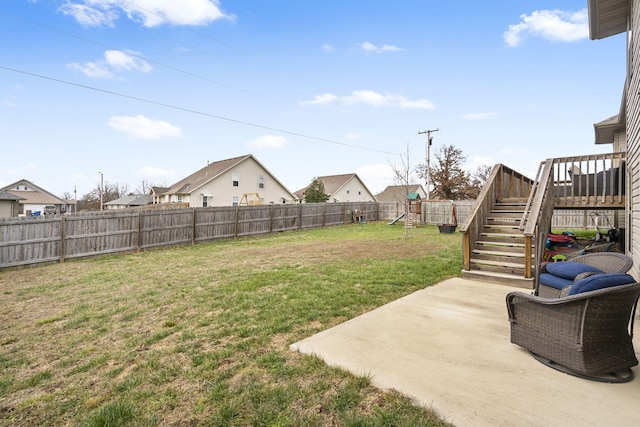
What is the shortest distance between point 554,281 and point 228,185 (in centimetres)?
2702

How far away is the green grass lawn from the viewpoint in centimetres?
212

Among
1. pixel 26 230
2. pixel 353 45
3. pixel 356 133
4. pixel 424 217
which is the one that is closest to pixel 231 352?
pixel 26 230

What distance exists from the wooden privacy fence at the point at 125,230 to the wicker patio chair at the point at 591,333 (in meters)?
10.8

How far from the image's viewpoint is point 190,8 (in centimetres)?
1293

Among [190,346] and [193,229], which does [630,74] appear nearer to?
[190,346]

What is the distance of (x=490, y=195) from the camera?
7668 millimetres

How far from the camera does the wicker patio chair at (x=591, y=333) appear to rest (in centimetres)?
236

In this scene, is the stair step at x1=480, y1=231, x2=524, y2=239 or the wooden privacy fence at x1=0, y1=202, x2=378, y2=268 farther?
the wooden privacy fence at x1=0, y1=202, x2=378, y2=268

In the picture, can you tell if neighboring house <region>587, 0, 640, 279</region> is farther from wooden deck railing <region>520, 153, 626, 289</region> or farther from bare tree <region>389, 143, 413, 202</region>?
bare tree <region>389, 143, 413, 202</region>

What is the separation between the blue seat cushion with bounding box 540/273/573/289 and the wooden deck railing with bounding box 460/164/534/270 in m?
2.23

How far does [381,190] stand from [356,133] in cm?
2708

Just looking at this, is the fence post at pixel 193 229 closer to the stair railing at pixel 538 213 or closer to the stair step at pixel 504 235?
the stair step at pixel 504 235

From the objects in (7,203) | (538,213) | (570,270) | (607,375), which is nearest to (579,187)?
(538,213)

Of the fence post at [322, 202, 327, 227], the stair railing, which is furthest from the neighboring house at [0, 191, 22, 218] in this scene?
the stair railing
